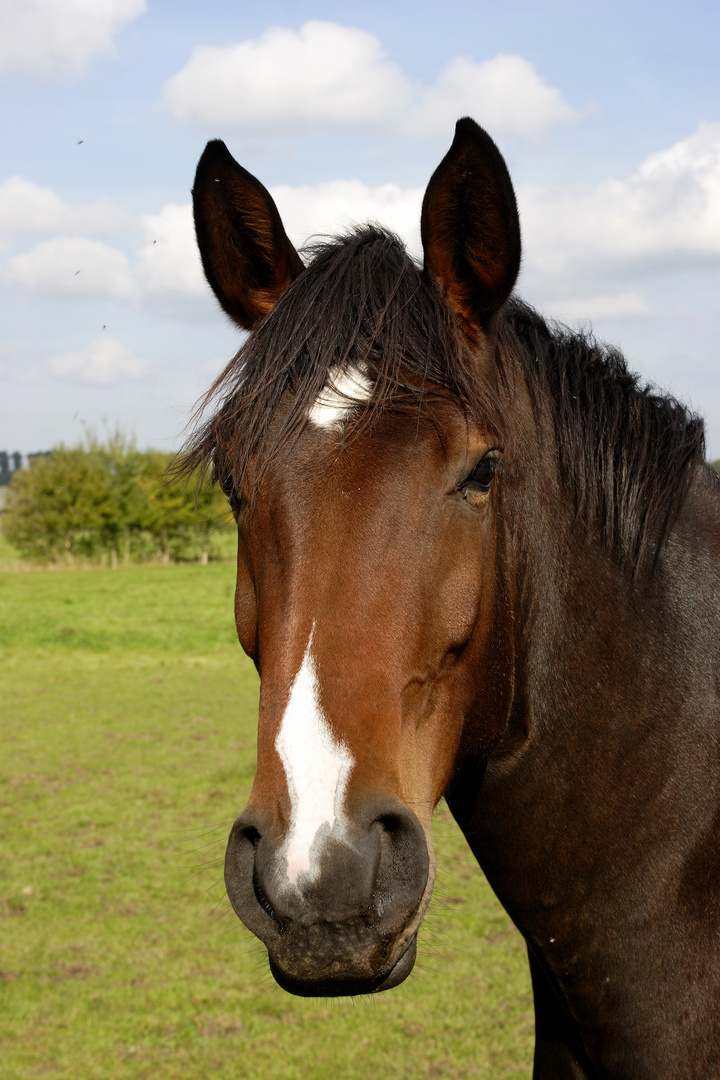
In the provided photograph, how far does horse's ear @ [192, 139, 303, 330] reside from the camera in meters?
2.27

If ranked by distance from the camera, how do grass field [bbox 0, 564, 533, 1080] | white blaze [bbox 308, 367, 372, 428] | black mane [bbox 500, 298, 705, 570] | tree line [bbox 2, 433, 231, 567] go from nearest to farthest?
white blaze [bbox 308, 367, 372, 428] → black mane [bbox 500, 298, 705, 570] → grass field [bbox 0, 564, 533, 1080] → tree line [bbox 2, 433, 231, 567]

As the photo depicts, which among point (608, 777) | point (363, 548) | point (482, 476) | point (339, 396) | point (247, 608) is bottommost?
point (608, 777)

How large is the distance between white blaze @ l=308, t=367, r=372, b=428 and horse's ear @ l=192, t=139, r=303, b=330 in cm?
54

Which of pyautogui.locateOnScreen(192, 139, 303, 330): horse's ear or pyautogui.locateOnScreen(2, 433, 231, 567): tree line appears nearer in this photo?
pyautogui.locateOnScreen(192, 139, 303, 330): horse's ear

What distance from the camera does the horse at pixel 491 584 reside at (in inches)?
67.7

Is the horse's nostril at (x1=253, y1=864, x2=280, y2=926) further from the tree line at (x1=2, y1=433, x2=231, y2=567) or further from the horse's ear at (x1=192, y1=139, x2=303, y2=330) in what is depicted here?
the tree line at (x1=2, y1=433, x2=231, y2=567)

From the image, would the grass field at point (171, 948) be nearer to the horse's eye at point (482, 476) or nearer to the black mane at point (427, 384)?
the horse's eye at point (482, 476)

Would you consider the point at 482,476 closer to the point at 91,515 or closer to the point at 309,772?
the point at 309,772

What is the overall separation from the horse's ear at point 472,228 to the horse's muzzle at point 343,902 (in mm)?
1277

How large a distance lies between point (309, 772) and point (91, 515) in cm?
4204

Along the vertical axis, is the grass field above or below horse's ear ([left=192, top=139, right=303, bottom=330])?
below

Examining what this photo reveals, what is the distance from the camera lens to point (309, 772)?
4.93 feet

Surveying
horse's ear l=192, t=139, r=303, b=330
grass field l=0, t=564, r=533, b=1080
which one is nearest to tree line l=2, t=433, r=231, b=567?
grass field l=0, t=564, r=533, b=1080

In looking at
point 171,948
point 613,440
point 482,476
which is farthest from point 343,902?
point 171,948
